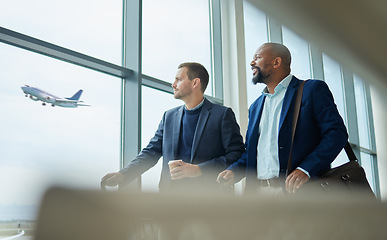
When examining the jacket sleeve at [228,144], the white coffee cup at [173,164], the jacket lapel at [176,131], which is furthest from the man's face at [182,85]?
the white coffee cup at [173,164]

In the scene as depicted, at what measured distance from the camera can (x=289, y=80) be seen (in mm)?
1548

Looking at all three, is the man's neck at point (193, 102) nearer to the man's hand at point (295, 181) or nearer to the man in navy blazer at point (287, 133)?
the man in navy blazer at point (287, 133)

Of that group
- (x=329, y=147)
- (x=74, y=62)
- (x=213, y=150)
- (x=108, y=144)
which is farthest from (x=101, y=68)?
(x=329, y=147)

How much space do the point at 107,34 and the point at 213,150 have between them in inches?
78.8

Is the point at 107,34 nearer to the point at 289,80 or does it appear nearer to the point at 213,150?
the point at 213,150

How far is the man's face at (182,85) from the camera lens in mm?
2246

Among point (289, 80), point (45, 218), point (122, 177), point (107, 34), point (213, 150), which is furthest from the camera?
point (107, 34)

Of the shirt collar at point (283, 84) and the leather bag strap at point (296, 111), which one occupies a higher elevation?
the shirt collar at point (283, 84)

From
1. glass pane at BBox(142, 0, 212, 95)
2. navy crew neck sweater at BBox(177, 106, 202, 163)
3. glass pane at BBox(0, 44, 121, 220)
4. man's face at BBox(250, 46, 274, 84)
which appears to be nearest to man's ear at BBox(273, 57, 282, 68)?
man's face at BBox(250, 46, 274, 84)

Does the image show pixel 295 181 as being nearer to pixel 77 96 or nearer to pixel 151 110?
pixel 77 96

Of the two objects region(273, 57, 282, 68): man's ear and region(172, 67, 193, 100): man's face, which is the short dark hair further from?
region(273, 57, 282, 68): man's ear

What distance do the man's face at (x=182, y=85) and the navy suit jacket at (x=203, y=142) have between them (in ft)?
0.42

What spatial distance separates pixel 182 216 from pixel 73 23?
11.4 feet

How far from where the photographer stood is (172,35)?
4.25m
